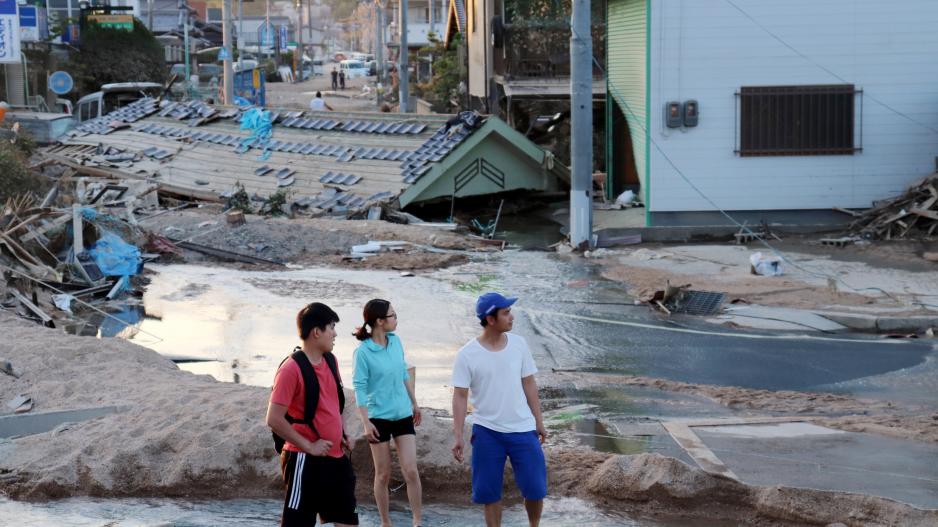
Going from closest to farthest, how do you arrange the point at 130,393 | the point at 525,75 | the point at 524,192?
the point at 130,393 → the point at 524,192 → the point at 525,75

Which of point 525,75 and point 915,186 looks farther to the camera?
point 525,75

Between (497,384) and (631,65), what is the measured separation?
60.9 ft

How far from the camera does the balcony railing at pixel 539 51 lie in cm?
3084

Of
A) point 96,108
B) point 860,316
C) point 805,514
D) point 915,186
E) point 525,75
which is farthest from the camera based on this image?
point 96,108

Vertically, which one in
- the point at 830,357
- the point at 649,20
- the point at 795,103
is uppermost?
the point at 649,20

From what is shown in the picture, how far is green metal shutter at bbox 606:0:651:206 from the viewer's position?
2292cm

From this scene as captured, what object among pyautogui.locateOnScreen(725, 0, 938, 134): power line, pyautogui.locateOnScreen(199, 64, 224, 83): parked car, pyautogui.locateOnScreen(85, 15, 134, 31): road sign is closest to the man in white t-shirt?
pyautogui.locateOnScreen(725, 0, 938, 134): power line

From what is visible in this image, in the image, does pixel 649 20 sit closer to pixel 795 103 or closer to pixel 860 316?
pixel 795 103

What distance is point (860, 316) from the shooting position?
14719mm

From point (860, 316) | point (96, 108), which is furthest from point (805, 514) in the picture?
point (96, 108)

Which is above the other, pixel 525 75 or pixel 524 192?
pixel 525 75

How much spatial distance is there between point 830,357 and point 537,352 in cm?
327

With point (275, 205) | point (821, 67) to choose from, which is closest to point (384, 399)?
point (821, 67)

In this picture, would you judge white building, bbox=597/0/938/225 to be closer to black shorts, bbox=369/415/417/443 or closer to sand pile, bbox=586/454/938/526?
sand pile, bbox=586/454/938/526
